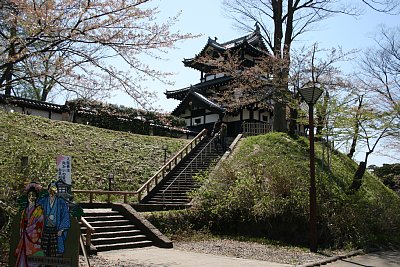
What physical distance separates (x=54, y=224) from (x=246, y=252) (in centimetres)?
611

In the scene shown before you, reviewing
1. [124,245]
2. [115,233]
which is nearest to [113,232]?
[115,233]

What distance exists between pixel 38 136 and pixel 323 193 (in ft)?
45.1

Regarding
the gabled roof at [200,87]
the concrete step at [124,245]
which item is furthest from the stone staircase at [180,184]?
the gabled roof at [200,87]

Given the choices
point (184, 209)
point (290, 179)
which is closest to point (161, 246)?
point (184, 209)

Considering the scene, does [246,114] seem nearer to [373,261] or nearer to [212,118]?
[212,118]

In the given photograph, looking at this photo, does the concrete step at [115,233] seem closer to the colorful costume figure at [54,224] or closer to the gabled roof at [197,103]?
the colorful costume figure at [54,224]

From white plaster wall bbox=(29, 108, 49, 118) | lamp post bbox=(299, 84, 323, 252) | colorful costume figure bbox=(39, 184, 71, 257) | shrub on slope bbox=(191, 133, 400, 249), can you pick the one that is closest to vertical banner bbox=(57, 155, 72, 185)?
colorful costume figure bbox=(39, 184, 71, 257)

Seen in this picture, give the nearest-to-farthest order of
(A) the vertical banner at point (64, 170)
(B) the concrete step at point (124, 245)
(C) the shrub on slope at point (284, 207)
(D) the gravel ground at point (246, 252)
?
1. (A) the vertical banner at point (64, 170)
2. (D) the gravel ground at point (246, 252)
3. (B) the concrete step at point (124, 245)
4. (C) the shrub on slope at point (284, 207)

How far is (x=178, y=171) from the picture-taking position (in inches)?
732

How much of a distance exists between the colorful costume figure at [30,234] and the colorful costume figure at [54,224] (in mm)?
92

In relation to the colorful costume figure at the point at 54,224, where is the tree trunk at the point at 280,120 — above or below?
above

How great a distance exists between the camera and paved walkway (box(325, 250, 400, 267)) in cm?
898

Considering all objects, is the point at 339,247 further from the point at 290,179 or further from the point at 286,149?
the point at 286,149

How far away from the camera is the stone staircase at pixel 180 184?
15180mm
